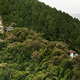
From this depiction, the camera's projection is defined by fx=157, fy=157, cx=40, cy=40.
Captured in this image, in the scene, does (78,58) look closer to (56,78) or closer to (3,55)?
(56,78)

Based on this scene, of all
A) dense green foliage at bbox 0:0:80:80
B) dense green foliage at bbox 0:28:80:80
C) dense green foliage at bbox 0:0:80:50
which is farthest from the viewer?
dense green foliage at bbox 0:0:80:50

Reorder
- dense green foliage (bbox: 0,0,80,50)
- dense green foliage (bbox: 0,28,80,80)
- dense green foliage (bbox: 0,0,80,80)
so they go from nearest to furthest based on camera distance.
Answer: dense green foliage (bbox: 0,28,80,80) → dense green foliage (bbox: 0,0,80,80) → dense green foliage (bbox: 0,0,80,50)

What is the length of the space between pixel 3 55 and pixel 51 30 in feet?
25.2

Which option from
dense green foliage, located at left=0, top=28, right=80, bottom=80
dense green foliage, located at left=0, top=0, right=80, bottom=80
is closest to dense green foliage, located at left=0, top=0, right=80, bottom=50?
dense green foliage, located at left=0, top=0, right=80, bottom=80

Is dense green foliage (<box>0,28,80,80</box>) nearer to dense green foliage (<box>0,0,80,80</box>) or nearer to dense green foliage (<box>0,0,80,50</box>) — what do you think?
dense green foliage (<box>0,0,80,80</box>)

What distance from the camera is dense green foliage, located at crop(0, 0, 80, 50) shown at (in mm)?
19266

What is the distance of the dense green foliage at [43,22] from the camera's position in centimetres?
1927

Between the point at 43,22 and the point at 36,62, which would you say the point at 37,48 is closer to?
the point at 36,62

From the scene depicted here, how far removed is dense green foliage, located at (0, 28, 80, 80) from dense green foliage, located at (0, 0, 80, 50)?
4.34m

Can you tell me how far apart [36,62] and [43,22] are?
31.3ft

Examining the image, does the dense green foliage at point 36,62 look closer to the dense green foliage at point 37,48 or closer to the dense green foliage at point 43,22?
the dense green foliage at point 37,48

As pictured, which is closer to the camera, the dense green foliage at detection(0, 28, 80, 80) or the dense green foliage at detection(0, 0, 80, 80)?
the dense green foliage at detection(0, 28, 80, 80)

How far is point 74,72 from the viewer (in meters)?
9.99

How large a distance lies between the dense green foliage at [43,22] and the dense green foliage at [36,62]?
4.34m
